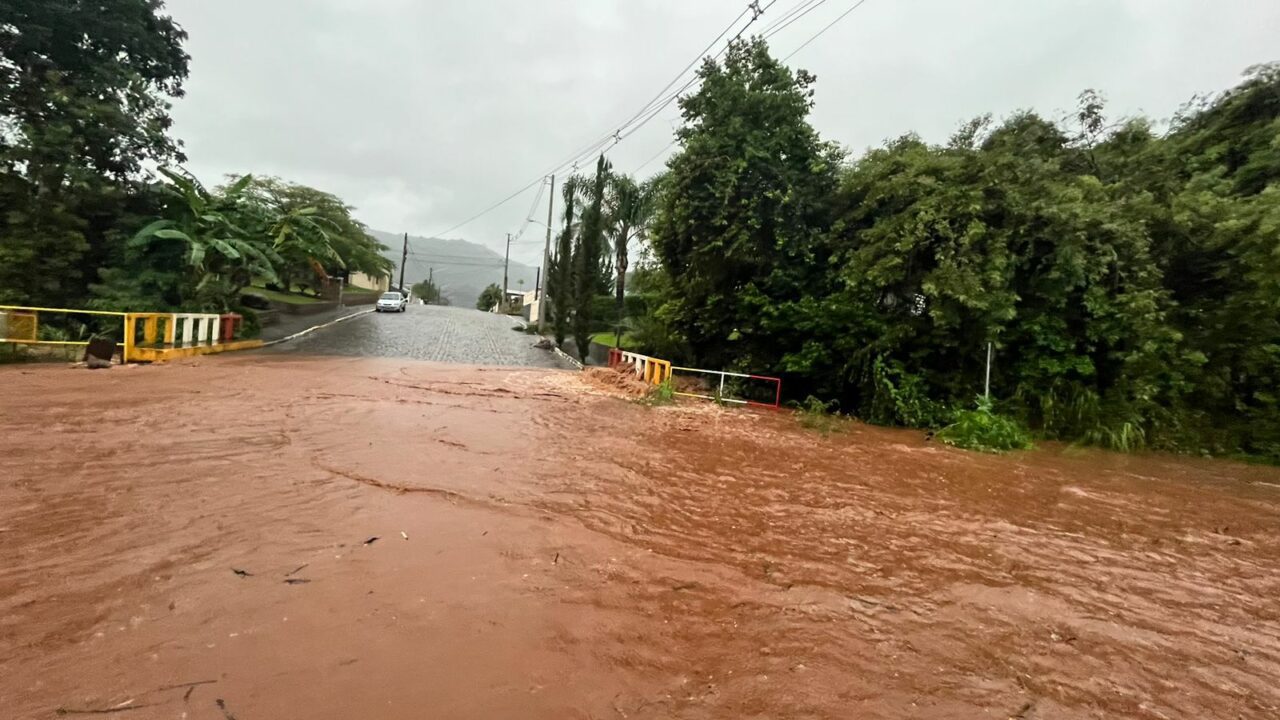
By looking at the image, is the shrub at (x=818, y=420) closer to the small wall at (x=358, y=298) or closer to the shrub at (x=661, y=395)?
the shrub at (x=661, y=395)

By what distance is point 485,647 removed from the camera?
3158 millimetres

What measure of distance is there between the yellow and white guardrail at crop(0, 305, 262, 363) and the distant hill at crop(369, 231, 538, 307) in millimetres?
44776

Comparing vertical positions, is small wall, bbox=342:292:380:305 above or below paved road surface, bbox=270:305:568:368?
above

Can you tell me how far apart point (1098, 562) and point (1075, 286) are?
8566 mm

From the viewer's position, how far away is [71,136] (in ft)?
53.9

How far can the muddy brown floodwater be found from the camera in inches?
112

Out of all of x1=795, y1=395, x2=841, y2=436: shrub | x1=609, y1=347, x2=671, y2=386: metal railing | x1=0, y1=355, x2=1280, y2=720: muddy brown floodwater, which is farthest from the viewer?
x1=609, y1=347, x2=671, y2=386: metal railing

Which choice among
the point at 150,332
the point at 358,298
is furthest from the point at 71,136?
the point at 358,298

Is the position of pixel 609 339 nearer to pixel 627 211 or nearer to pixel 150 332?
pixel 627 211

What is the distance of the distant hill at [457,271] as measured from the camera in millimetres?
83000

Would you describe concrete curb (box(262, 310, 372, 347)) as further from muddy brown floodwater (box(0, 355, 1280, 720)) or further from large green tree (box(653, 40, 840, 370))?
large green tree (box(653, 40, 840, 370))

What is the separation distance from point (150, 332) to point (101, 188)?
22.0ft

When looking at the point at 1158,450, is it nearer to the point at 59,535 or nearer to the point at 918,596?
the point at 918,596

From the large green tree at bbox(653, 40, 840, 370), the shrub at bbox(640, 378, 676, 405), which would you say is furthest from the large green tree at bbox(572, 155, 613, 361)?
the shrub at bbox(640, 378, 676, 405)
